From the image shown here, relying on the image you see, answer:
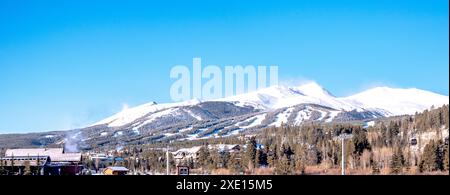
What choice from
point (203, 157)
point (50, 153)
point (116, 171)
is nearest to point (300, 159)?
point (203, 157)

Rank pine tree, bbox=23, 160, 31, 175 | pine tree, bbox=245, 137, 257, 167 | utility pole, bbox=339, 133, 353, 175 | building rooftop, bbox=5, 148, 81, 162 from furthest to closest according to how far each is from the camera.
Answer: pine tree, bbox=245, 137, 257, 167 → building rooftop, bbox=5, 148, 81, 162 → utility pole, bbox=339, 133, 353, 175 → pine tree, bbox=23, 160, 31, 175

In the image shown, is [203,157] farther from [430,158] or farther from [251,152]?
[430,158]

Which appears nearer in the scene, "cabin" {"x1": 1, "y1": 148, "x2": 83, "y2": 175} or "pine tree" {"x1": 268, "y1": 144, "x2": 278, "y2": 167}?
"cabin" {"x1": 1, "y1": 148, "x2": 83, "y2": 175}

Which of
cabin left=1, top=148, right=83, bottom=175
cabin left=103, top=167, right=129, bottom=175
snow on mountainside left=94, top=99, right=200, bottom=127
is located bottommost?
cabin left=103, top=167, right=129, bottom=175

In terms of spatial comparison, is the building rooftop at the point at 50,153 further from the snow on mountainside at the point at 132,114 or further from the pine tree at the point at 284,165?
the pine tree at the point at 284,165

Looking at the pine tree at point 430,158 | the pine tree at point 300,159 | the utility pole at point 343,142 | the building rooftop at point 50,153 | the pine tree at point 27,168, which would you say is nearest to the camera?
the pine tree at point 27,168

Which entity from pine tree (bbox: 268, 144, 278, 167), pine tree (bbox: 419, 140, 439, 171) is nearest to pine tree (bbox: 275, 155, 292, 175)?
pine tree (bbox: 268, 144, 278, 167)

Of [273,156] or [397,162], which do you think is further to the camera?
[273,156]

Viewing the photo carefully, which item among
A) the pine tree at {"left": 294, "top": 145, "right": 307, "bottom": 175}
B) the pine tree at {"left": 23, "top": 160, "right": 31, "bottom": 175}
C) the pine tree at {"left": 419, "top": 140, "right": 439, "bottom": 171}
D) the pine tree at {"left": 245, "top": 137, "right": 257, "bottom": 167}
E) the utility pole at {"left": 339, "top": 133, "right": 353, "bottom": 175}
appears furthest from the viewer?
the pine tree at {"left": 245, "top": 137, "right": 257, "bottom": 167}

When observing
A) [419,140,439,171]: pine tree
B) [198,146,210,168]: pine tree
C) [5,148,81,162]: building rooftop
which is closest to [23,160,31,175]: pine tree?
[5,148,81,162]: building rooftop

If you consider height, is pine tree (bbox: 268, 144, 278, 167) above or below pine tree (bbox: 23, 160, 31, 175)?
above

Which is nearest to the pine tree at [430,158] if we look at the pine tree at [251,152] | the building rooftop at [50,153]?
the pine tree at [251,152]

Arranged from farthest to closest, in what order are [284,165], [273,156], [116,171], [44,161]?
[273,156]
[284,165]
[44,161]
[116,171]

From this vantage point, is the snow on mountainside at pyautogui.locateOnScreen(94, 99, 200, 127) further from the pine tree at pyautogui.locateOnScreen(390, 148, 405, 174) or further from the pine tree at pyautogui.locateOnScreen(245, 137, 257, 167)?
the pine tree at pyautogui.locateOnScreen(390, 148, 405, 174)
